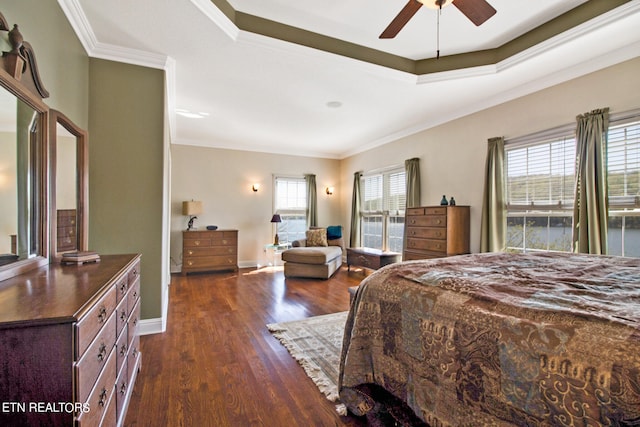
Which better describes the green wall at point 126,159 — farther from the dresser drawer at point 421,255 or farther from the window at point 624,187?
the window at point 624,187

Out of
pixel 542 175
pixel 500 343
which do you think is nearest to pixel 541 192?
pixel 542 175

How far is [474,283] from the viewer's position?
4.45 ft

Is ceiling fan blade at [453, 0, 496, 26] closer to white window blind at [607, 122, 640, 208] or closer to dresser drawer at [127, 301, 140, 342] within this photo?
white window blind at [607, 122, 640, 208]

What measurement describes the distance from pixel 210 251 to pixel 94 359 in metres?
4.84

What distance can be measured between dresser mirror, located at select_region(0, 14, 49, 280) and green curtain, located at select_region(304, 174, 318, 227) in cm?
547

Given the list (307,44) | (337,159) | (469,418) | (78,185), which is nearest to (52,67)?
(78,185)

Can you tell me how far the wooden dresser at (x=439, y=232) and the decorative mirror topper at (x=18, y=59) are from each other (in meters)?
4.07

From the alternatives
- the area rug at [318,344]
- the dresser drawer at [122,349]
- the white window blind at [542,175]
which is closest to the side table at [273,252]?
the area rug at [318,344]

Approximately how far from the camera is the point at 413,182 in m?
5.07

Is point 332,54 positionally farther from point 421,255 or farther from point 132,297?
point 421,255

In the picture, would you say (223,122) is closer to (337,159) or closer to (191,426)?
(337,159)

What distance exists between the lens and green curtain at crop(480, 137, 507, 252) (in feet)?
12.4

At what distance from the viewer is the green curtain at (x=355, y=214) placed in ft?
22.0

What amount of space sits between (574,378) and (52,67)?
308 centimetres
